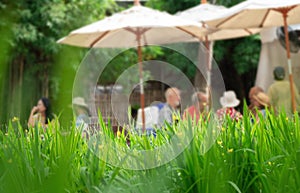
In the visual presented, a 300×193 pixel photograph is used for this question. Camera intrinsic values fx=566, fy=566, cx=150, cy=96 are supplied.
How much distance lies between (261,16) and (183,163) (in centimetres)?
626

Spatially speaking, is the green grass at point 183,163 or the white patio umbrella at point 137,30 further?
the white patio umbrella at point 137,30

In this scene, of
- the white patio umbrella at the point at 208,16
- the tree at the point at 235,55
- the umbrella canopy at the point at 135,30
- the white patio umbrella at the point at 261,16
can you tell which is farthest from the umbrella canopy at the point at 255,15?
the tree at the point at 235,55

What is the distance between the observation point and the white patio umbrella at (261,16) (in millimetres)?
6328

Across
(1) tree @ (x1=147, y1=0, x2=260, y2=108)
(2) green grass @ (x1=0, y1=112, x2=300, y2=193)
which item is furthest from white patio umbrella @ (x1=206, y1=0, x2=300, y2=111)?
(1) tree @ (x1=147, y1=0, x2=260, y2=108)

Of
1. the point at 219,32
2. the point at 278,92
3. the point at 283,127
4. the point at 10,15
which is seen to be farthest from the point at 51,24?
the point at 10,15

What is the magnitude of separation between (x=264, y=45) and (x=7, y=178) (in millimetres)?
Answer: 9032

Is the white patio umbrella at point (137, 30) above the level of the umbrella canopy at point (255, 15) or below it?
below

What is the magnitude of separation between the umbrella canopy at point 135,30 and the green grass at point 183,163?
13.9ft

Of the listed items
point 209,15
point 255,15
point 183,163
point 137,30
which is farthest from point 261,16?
point 183,163

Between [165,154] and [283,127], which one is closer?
[165,154]

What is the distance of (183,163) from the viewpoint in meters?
1.84

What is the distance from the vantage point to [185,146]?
1849 mm

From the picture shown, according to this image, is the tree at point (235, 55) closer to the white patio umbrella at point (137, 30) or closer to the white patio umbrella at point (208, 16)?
the white patio umbrella at point (208, 16)

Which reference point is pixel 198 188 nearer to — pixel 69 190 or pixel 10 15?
pixel 69 190
